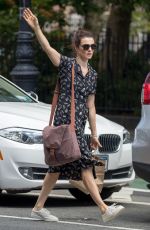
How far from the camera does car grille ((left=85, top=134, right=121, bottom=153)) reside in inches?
429

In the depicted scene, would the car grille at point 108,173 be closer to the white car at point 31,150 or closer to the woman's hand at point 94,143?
the white car at point 31,150

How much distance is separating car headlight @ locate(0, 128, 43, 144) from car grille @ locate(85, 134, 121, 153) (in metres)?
0.77

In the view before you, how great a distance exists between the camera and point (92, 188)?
9.52 metres

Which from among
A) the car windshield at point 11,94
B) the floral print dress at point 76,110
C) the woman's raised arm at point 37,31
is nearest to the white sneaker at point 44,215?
the floral print dress at point 76,110

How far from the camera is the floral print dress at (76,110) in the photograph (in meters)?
9.66

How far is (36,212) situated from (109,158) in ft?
4.80

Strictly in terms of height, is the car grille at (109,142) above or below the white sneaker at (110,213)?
above

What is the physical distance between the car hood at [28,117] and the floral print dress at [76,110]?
0.95 metres

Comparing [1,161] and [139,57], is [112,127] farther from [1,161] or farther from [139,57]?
[139,57]

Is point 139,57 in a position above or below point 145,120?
below

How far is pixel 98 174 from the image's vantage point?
10172 mm

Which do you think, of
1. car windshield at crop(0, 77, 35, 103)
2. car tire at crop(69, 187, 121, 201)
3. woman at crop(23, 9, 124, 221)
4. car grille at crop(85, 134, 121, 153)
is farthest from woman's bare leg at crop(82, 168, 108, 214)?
car windshield at crop(0, 77, 35, 103)

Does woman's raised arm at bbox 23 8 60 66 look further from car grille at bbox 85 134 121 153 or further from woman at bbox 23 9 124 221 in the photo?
car grille at bbox 85 134 121 153

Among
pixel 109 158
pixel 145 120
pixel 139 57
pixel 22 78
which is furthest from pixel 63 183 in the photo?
pixel 139 57
